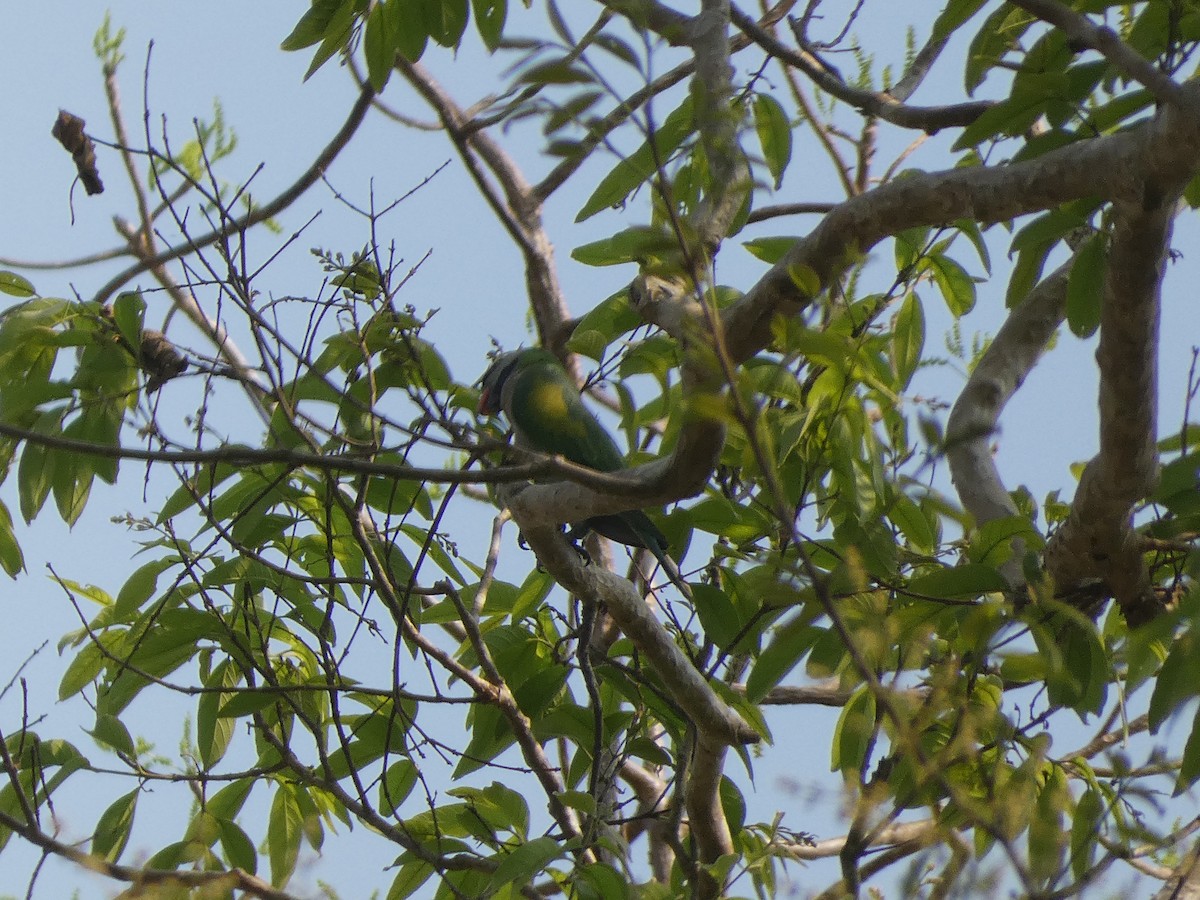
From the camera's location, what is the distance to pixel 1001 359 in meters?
2.82

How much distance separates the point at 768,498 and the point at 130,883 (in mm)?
1254

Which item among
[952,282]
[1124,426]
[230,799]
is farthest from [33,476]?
[1124,426]

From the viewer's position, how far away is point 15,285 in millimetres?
2686

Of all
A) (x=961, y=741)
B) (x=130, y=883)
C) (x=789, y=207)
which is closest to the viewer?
(x=961, y=741)

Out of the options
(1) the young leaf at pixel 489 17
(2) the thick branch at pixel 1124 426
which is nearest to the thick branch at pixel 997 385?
(2) the thick branch at pixel 1124 426

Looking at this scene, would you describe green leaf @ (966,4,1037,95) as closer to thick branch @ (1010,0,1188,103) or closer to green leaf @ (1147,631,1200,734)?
thick branch @ (1010,0,1188,103)

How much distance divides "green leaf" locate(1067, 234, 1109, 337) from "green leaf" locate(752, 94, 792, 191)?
2.19ft

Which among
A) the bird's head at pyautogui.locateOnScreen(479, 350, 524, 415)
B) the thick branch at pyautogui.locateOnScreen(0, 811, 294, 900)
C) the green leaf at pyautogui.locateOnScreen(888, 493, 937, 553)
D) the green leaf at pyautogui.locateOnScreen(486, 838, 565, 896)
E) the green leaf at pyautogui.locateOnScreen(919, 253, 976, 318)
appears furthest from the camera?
the bird's head at pyautogui.locateOnScreen(479, 350, 524, 415)

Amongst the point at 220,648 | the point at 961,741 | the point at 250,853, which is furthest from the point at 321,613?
the point at 961,741

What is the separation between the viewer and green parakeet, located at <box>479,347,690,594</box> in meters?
3.36

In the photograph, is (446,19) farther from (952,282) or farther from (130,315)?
(952,282)

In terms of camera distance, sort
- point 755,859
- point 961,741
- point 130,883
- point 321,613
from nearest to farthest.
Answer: point 961,741
point 130,883
point 755,859
point 321,613

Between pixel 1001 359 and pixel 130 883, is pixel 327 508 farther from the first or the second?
pixel 1001 359

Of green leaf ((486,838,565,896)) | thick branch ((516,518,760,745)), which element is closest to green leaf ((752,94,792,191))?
thick branch ((516,518,760,745))
